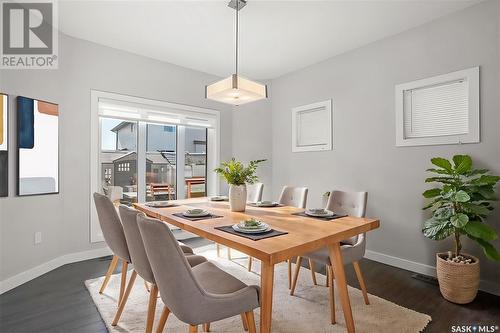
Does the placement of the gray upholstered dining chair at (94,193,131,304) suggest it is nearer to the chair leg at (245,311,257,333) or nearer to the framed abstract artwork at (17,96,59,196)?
the chair leg at (245,311,257,333)

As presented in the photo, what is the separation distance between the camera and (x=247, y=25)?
303 cm

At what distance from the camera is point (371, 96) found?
11.4 feet

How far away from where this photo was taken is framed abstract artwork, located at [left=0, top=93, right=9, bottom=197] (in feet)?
8.36

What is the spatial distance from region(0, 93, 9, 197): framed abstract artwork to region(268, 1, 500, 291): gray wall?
3.60 m

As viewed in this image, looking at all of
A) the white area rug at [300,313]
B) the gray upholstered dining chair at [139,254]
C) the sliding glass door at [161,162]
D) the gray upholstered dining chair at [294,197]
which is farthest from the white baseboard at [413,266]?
the sliding glass door at [161,162]

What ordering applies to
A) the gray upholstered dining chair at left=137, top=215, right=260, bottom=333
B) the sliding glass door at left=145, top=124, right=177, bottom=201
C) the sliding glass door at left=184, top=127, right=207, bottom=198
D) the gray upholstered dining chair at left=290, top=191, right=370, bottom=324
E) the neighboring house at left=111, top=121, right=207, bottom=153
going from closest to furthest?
the gray upholstered dining chair at left=137, top=215, right=260, bottom=333 → the gray upholstered dining chair at left=290, top=191, right=370, bottom=324 → the neighboring house at left=111, top=121, right=207, bottom=153 → the sliding glass door at left=145, top=124, right=177, bottom=201 → the sliding glass door at left=184, top=127, right=207, bottom=198

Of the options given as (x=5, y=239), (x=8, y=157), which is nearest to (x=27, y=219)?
(x=5, y=239)

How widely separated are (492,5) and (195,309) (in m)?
3.55

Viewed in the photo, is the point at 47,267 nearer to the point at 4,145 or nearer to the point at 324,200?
the point at 4,145

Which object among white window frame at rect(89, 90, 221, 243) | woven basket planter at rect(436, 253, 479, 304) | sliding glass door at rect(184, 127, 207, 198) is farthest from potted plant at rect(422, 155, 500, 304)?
sliding glass door at rect(184, 127, 207, 198)

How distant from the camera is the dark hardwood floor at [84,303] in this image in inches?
79.8

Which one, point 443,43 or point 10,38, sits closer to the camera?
point 10,38

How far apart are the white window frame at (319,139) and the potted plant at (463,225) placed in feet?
5.36

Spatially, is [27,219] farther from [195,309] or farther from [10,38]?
[195,309]
